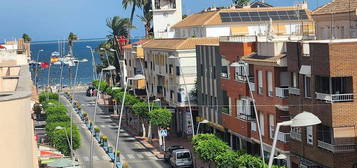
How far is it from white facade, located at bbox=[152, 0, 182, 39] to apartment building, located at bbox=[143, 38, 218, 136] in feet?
57.2

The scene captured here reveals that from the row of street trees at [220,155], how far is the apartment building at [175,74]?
15.6 m

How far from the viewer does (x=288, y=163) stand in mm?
42938

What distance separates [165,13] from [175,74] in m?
33.3

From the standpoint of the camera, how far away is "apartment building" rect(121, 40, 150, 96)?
93.3m

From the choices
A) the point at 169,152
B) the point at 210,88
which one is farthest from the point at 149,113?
the point at 169,152

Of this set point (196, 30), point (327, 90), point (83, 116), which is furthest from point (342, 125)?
point (83, 116)

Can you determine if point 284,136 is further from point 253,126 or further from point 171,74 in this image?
point 171,74

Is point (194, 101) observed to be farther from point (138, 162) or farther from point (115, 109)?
point (115, 109)

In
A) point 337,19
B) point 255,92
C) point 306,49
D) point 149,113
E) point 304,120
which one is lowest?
point 149,113

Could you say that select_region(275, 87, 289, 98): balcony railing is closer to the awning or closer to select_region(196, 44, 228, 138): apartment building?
the awning

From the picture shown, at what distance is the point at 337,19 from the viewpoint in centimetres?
4838

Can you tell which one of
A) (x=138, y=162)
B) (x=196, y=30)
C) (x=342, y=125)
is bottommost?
(x=138, y=162)

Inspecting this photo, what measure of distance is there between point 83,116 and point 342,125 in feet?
201

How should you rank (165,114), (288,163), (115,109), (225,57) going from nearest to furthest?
(288,163) < (225,57) < (165,114) < (115,109)
